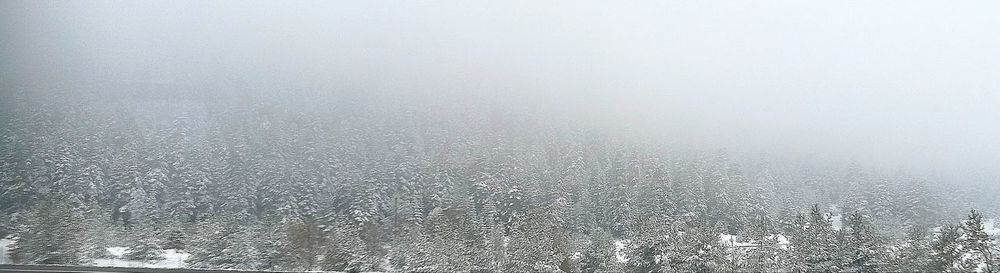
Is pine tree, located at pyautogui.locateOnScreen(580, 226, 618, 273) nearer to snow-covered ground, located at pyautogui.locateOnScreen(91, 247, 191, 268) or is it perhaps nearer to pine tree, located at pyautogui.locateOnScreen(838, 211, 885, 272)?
pine tree, located at pyautogui.locateOnScreen(838, 211, 885, 272)

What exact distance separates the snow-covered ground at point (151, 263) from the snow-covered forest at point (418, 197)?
0.69 metres

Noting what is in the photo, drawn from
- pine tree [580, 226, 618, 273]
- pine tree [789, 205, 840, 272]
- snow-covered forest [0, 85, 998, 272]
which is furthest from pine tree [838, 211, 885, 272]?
pine tree [580, 226, 618, 273]

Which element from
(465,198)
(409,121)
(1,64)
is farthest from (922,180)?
(1,64)

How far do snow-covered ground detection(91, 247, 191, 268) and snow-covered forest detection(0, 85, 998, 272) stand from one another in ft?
2.26

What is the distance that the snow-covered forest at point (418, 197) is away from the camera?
129 ft

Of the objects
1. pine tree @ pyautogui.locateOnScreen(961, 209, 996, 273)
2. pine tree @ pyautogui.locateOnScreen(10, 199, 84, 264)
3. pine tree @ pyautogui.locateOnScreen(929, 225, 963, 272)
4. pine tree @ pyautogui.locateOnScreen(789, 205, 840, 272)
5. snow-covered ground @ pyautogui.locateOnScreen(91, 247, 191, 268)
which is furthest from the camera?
snow-covered ground @ pyautogui.locateOnScreen(91, 247, 191, 268)

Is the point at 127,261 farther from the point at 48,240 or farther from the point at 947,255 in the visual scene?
the point at 947,255

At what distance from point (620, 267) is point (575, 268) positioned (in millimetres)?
3176

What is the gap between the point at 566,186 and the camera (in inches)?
3787

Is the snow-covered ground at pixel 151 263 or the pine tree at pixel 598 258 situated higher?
the snow-covered ground at pixel 151 263

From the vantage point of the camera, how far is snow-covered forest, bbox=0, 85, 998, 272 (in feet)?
129

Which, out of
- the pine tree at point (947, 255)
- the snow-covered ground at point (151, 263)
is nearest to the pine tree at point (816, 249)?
the pine tree at point (947, 255)

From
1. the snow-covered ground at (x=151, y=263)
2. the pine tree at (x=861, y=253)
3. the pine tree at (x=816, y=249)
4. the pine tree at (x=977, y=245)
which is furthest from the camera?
the snow-covered ground at (x=151, y=263)

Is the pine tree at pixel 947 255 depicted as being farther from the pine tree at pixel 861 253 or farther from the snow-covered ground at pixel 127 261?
the snow-covered ground at pixel 127 261
